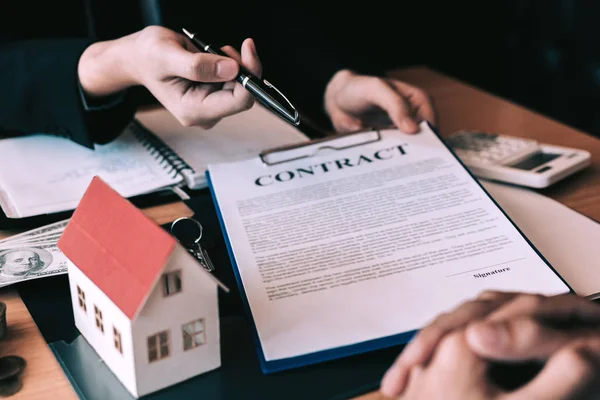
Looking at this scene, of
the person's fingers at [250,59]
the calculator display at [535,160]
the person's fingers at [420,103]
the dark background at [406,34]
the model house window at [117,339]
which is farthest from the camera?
the dark background at [406,34]

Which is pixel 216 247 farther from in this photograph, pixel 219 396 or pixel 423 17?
pixel 423 17

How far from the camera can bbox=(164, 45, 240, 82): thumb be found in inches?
26.5

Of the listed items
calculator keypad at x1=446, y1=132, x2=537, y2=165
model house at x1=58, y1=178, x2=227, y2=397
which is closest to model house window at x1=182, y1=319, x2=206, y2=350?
model house at x1=58, y1=178, x2=227, y2=397

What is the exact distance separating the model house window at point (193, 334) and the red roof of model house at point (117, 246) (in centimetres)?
6

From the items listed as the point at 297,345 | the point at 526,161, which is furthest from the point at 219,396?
the point at 526,161

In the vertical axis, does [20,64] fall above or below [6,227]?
above

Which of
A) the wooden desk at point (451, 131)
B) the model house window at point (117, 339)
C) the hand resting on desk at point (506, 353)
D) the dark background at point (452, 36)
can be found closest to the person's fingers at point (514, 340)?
the hand resting on desk at point (506, 353)

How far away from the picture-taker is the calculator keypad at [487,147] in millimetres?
825

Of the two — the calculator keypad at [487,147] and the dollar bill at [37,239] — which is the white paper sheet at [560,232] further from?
the dollar bill at [37,239]

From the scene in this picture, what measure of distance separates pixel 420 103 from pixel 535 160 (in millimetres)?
192

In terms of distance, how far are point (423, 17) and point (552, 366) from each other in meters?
1.69

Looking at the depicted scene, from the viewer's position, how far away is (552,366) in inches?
14.4

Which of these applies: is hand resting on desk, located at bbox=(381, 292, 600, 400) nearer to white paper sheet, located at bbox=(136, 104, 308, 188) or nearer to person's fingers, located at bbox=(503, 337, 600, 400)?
person's fingers, located at bbox=(503, 337, 600, 400)

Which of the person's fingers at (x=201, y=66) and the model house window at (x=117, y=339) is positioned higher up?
the person's fingers at (x=201, y=66)
